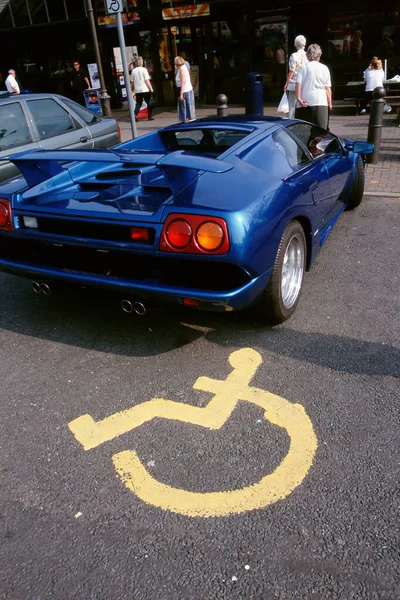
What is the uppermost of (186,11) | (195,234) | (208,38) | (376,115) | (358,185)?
(186,11)

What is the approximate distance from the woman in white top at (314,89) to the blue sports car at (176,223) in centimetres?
439

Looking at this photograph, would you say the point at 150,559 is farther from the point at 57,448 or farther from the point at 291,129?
the point at 291,129

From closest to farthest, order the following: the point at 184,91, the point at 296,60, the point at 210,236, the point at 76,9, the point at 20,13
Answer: the point at 210,236
the point at 296,60
the point at 184,91
the point at 76,9
the point at 20,13

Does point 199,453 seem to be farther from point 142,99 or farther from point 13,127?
point 142,99

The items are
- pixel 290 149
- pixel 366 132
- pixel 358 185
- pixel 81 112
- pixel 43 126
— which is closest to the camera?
pixel 290 149

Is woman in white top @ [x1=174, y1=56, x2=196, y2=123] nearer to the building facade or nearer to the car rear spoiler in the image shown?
the building facade

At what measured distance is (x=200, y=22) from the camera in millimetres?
15102

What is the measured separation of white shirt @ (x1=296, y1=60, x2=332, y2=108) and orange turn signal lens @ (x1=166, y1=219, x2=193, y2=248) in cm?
603

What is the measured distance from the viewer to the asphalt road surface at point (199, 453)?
188 centimetres

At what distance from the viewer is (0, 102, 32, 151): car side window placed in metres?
5.90

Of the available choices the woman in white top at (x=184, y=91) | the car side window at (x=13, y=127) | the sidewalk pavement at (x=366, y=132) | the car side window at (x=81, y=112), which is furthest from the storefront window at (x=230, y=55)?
the car side window at (x=13, y=127)

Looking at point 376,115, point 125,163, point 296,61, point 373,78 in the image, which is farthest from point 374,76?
point 125,163

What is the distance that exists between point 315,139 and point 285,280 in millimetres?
1679

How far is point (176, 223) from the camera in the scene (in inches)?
111
